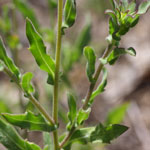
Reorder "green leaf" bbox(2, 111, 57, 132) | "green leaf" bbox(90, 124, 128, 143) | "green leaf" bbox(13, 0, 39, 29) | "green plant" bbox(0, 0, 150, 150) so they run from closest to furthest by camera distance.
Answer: "green plant" bbox(0, 0, 150, 150) < "green leaf" bbox(2, 111, 57, 132) < "green leaf" bbox(90, 124, 128, 143) < "green leaf" bbox(13, 0, 39, 29)

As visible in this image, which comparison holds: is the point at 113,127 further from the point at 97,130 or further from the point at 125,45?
the point at 125,45

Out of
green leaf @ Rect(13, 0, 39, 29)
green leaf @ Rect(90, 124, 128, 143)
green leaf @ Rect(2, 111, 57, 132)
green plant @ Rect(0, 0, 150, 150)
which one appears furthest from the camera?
green leaf @ Rect(13, 0, 39, 29)

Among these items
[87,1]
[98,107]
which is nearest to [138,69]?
[98,107]

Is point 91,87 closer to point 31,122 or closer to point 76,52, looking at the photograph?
point 31,122

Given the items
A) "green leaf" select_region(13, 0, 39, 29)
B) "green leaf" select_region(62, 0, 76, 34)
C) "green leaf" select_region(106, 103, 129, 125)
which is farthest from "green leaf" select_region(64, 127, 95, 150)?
"green leaf" select_region(13, 0, 39, 29)

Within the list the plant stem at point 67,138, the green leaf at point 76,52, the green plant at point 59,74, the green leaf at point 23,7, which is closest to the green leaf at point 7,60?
the green plant at point 59,74

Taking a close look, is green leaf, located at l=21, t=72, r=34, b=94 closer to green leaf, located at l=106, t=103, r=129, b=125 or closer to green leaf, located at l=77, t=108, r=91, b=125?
green leaf, located at l=77, t=108, r=91, b=125

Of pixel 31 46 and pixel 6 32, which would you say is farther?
pixel 6 32
